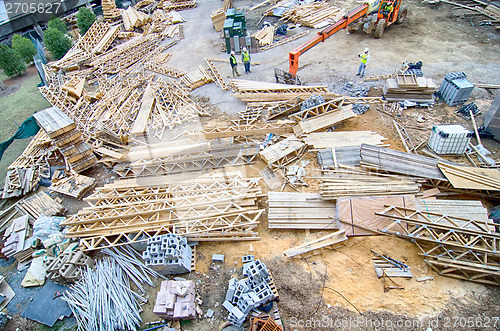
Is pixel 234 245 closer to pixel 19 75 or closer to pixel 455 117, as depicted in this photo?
pixel 455 117

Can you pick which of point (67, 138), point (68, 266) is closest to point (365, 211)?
point (68, 266)

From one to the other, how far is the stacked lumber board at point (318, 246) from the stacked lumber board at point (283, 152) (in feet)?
12.3

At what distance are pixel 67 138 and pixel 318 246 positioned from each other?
11.5m

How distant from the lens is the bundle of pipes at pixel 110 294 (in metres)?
8.12

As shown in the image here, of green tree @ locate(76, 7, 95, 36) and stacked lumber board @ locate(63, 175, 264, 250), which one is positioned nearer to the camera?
stacked lumber board @ locate(63, 175, 264, 250)

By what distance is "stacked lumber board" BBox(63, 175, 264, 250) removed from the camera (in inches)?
376

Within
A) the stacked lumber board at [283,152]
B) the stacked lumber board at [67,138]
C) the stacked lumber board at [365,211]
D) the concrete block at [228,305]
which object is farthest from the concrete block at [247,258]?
the stacked lumber board at [67,138]

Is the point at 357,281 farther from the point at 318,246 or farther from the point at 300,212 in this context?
the point at 300,212

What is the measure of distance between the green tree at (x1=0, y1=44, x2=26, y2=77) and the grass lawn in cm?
69

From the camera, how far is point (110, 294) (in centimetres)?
852

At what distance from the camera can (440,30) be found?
2025 centimetres

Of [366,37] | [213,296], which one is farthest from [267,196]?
[366,37]

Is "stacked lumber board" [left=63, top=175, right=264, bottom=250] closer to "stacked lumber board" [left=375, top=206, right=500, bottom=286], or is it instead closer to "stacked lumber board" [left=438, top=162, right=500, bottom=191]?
"stacked lumber board" [left=375, top=206, right=500, bottom=286]

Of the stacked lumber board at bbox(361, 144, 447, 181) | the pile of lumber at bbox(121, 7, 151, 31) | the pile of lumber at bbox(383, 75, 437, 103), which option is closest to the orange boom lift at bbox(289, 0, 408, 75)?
the pile of lumber at bbox(383, 75, 437, 103)
